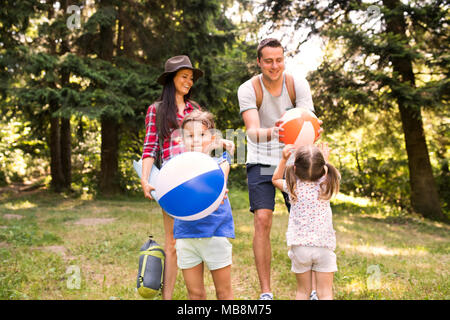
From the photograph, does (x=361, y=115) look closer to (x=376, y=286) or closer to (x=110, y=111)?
(x=110, y=111)

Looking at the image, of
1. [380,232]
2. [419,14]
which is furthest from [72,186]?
[419,14]

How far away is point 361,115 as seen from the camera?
33.9 feet

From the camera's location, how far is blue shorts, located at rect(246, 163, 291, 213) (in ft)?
10.8

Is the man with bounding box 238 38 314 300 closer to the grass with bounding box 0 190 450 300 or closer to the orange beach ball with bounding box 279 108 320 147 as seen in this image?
the orange beach ball with bounding box 279 108 320 147

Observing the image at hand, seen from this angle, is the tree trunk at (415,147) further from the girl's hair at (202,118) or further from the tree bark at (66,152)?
the tree bark at (66,152)

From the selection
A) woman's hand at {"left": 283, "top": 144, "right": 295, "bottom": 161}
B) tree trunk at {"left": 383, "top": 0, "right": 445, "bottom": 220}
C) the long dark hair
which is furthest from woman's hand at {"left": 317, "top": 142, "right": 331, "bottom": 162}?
tree trunk at {"left": 383, "top": 0, "right": 445, "bottom": 220}

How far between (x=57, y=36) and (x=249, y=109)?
32.2 ft

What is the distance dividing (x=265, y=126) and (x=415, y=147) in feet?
24.4

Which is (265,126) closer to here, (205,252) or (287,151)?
(287,151)

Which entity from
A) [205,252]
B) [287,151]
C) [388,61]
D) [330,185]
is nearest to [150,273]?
[205,252]

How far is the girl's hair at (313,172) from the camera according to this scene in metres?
2.78

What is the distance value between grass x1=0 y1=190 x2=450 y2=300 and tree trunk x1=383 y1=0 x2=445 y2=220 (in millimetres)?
663

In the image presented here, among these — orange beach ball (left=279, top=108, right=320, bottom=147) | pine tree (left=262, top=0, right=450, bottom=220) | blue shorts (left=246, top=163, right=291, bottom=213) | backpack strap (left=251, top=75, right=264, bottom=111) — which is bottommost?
blue shorts (left=246, top=163, right=291, bottom=213)

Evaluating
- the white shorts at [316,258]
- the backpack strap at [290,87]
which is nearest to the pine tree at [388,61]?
the backpack strap at [290,87]
